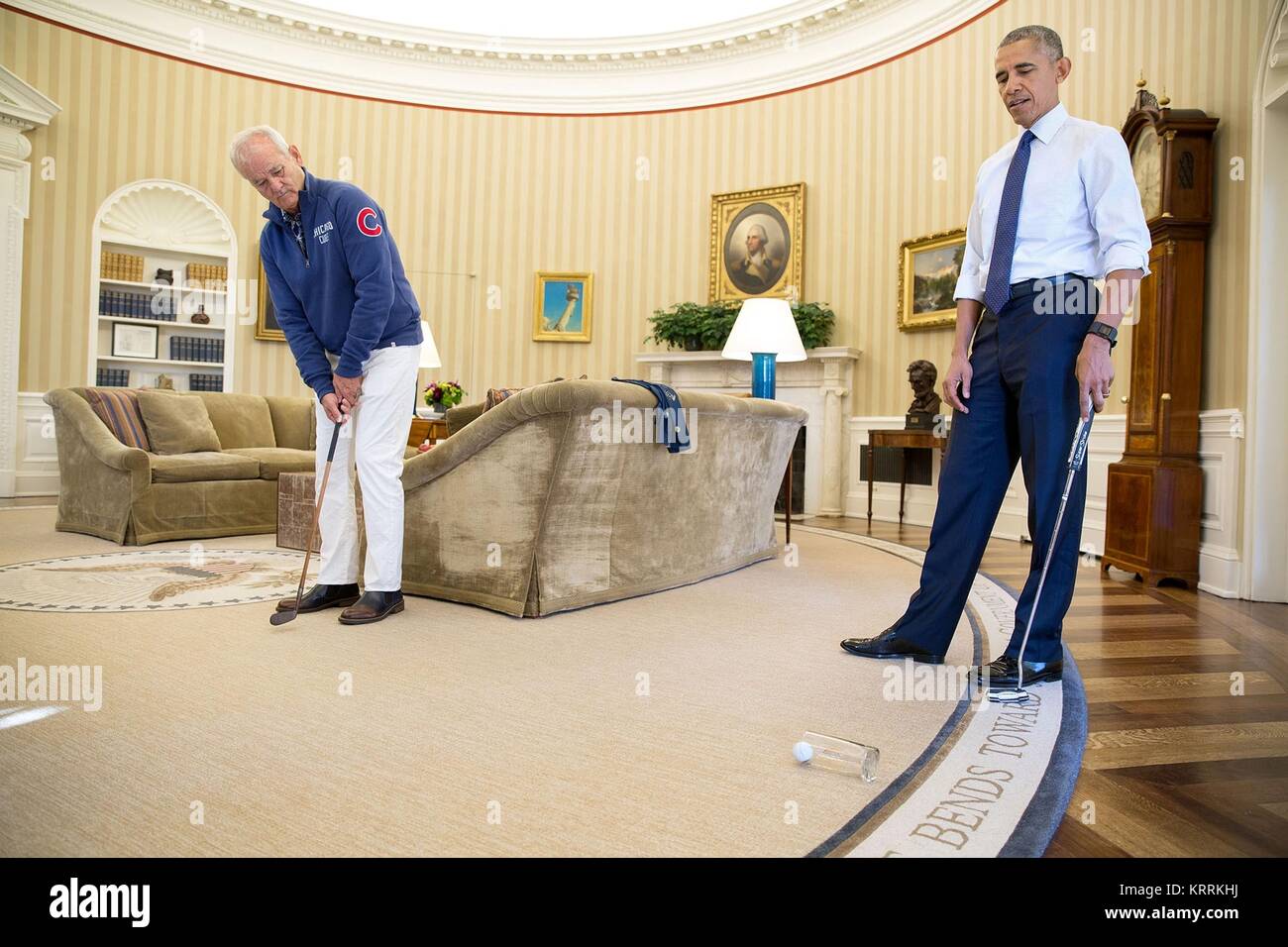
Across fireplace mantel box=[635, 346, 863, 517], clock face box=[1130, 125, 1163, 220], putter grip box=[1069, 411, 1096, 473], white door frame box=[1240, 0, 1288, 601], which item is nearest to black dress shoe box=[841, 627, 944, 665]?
putter grip box=[1069, 411, 1096, 473]

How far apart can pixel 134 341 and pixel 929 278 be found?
7070mm

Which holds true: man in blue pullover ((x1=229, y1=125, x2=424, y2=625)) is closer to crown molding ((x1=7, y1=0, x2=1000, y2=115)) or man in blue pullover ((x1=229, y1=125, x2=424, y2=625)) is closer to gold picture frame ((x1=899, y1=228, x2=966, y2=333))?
gold picture frame ((x1=899, y1=228, x2=966, y2=333))

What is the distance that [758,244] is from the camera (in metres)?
8.09

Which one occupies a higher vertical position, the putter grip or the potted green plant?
the potted green plant

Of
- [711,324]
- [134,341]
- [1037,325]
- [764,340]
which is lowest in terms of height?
[1037,325]

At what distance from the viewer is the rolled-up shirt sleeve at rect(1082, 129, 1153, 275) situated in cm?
202

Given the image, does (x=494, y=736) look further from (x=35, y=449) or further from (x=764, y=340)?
(x=35, y=449)

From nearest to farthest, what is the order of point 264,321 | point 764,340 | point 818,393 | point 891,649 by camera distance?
point 891,649 < point 764,340 < point 818,393 < point 264,321

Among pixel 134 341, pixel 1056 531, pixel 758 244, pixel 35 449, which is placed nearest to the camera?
pixel 1056 531

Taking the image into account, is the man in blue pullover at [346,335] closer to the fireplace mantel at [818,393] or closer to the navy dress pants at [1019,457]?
the navy dress pants at [1019,457]

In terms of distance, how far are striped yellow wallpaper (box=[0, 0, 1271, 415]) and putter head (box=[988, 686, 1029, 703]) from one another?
4.50 meters

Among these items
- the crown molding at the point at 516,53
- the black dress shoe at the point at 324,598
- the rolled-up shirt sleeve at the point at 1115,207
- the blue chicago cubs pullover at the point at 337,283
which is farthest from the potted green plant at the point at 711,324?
the rolled-up shirt sleeve at the point at 1115,207

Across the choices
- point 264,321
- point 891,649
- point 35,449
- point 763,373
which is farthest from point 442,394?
point 891,649
